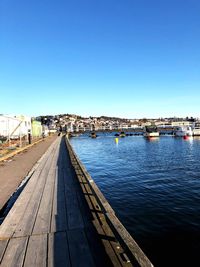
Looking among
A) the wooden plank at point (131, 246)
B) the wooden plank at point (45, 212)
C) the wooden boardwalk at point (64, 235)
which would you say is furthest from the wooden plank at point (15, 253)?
the wooden plank at point (131, 246)

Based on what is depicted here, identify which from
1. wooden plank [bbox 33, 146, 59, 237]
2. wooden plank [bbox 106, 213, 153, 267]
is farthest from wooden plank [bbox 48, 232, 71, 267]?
wooden plank [bbox 106, 213, 153, 267]

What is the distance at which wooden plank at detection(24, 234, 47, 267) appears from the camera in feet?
15.1

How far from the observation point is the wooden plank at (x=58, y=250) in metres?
4.55

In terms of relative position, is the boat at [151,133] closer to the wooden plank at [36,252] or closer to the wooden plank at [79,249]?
the wooden plank at [79,249]

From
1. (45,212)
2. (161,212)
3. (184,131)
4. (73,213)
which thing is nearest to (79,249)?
(73,213)

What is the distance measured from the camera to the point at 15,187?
37.2ft

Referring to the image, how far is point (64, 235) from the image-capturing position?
5.68 metres

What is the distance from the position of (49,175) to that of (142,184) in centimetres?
752

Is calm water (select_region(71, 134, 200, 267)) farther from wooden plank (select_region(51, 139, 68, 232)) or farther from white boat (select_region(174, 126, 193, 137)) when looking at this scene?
white boat (select_region(174, 126, 193, 137))

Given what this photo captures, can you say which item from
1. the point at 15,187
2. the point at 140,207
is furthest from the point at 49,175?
the point at 140,207

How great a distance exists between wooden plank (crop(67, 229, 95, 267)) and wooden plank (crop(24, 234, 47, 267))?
1.86 ft

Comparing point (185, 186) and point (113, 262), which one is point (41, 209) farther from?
point (185, 186)

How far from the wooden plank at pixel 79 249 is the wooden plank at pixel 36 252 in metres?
0.57

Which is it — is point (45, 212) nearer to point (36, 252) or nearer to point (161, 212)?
point (36, 252)
